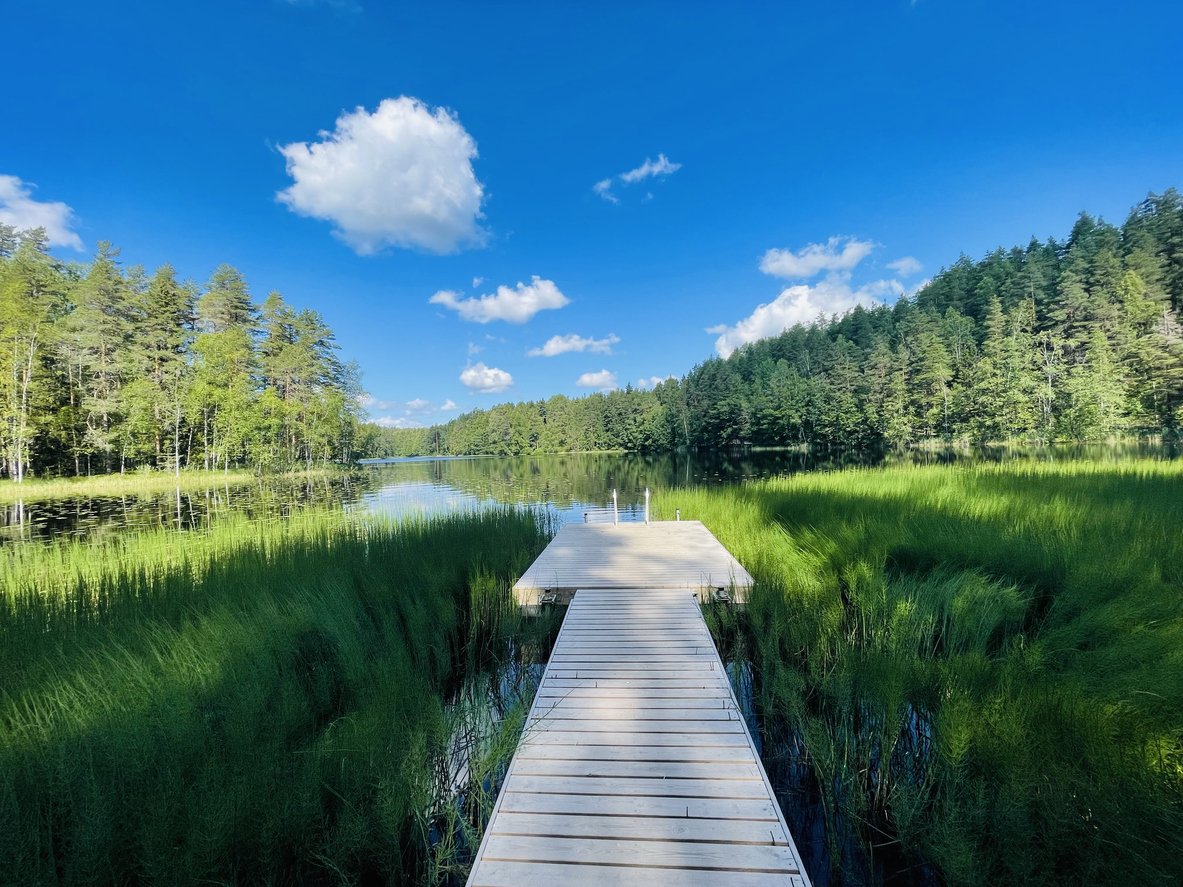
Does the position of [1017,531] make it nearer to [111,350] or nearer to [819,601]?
[819,601]

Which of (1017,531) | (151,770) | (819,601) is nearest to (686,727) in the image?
(819,601)

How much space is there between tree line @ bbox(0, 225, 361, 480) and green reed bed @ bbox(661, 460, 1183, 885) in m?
32.7

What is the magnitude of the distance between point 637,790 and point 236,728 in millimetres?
2206

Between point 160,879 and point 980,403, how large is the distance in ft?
140

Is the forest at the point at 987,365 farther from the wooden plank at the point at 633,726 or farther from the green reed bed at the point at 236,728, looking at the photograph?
the green reed bed at the point at 236,728

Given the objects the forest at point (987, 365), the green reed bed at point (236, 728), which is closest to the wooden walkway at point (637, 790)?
the green reed bed at point (236, 728)

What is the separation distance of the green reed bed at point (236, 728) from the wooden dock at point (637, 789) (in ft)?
1.34

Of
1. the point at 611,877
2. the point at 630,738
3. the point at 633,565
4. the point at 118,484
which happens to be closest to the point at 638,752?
A: the point at 630,738

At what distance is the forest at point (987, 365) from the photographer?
2861 cm

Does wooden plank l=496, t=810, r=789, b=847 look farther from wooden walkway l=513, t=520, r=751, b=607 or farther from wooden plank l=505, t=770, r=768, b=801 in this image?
wooden walkway l=513, t=520, r=751, b=607

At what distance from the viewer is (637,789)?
2502 mm

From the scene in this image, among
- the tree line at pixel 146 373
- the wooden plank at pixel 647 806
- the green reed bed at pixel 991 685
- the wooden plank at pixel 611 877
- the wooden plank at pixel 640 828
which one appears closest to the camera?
the wooden plank at pixel 611 877

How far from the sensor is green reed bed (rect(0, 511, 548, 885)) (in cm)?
196

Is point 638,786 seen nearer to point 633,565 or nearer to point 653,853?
point 653,853
